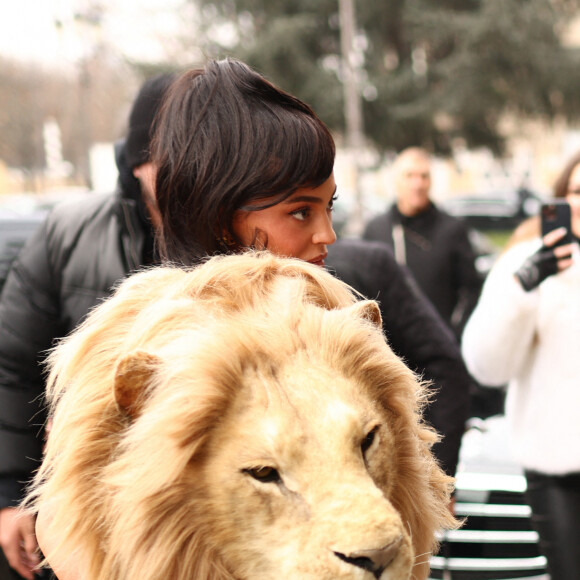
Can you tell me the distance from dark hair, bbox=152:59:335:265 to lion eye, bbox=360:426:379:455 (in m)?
0.49

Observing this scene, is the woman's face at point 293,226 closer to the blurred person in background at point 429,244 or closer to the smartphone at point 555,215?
the smartphone at point 555,215

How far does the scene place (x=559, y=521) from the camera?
9.72ft

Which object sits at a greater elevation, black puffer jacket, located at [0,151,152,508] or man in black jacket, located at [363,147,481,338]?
black puffer jacket, located at [0,151,152,508]

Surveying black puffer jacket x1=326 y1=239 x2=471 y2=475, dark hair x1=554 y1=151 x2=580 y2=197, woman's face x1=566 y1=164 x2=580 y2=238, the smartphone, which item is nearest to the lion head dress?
black puffer jacket x1=326 y1=239 x2=471 y2=475

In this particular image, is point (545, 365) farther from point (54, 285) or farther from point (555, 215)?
point (54, 285)

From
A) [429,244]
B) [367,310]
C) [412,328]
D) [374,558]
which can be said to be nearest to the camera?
[374,558]

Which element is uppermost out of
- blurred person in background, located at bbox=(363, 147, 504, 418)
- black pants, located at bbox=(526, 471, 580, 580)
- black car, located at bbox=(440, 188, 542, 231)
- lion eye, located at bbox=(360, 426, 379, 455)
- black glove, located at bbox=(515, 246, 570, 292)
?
lion eye, located at bbox=(360, 426, 379, 455)

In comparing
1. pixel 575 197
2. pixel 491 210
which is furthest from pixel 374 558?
pixel 491 210

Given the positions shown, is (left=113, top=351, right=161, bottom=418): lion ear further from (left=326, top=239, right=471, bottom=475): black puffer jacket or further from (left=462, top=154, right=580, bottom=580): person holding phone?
(left=462, top=154, right=580, bottom=580): person holding phone

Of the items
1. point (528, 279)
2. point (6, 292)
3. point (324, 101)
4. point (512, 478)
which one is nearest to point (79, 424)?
point (6, 292)

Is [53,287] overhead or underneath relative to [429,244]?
overhead

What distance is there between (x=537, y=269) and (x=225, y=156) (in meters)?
1.91

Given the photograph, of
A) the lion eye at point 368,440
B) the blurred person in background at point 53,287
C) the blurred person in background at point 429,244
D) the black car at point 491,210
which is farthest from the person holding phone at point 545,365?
the black car at point 491,210

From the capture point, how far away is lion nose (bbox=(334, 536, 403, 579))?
102 centimetres
